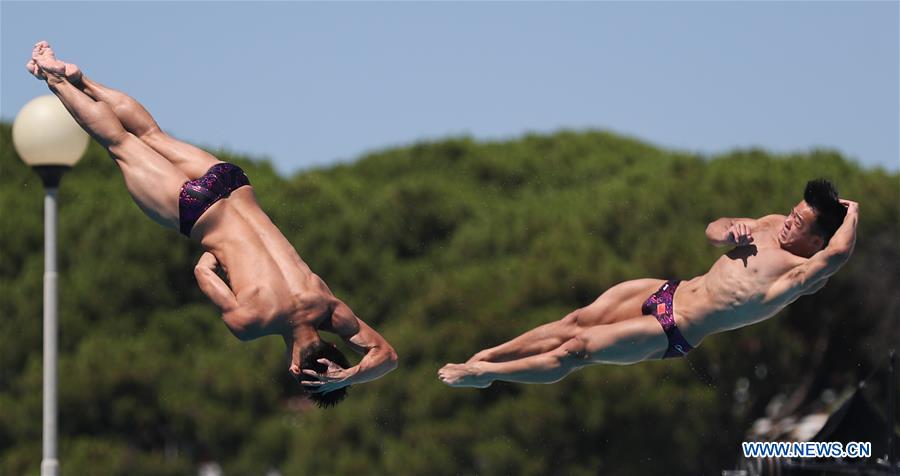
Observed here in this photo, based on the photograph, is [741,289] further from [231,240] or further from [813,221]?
[231,240]

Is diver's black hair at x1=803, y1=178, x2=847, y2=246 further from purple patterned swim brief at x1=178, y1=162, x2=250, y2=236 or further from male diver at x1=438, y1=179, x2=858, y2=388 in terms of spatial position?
purple patterned swim brief at x1=178, y1=162, x2=250, y2=236

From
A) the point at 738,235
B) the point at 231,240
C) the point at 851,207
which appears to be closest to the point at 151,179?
the point at 231,240

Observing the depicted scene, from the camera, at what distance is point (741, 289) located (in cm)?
1230

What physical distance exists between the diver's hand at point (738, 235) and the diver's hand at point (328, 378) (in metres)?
3.05

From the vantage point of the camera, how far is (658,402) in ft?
100

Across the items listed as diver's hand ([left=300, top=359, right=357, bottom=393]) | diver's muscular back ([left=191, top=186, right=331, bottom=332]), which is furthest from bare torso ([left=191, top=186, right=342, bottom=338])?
diver's hand ([left=300, top=359, right=357, bottom=393])

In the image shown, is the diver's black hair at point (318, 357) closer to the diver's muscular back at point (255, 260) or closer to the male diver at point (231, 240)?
the male diver at point (231, 240)

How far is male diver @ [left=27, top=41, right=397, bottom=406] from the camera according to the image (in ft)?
39.8

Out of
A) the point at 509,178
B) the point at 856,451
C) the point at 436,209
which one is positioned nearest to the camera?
the point at 856,451

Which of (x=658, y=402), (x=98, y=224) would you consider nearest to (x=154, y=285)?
(x=98, y=224)

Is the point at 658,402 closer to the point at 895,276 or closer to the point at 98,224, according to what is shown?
the point at 895,276

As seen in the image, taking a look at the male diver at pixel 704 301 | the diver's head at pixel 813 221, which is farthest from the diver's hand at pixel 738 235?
the diver's head at pixel 813 221

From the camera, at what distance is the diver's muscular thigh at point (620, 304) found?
1296 centimetres

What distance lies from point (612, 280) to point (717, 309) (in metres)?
18.6
